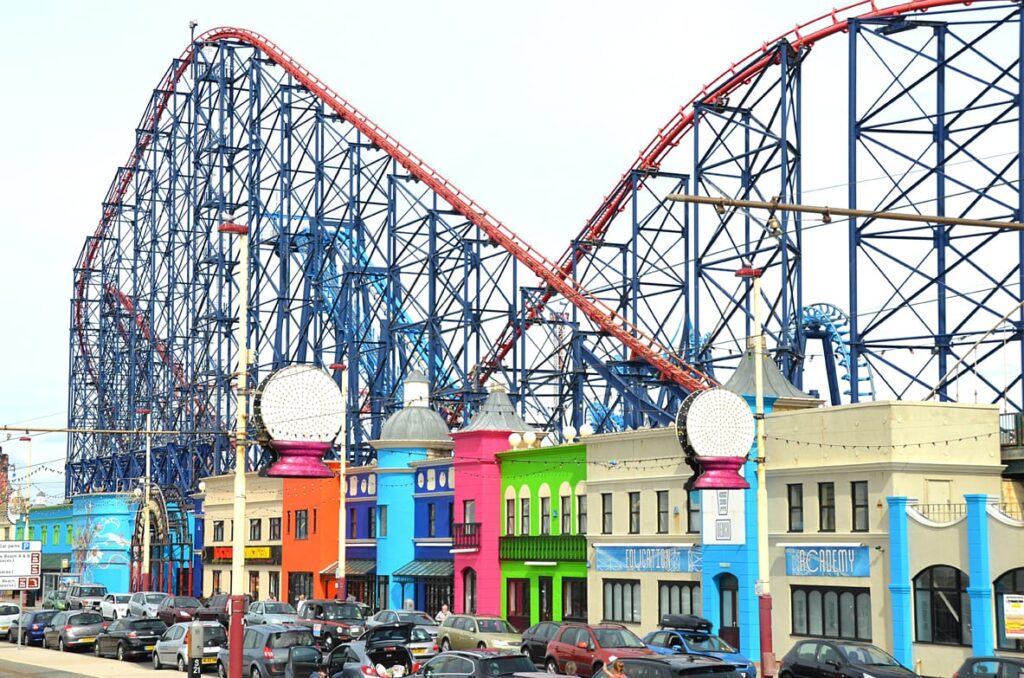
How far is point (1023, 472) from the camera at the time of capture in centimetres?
4091

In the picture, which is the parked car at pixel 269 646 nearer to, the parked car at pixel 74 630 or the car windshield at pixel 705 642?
the car windshield at pixel 705 642

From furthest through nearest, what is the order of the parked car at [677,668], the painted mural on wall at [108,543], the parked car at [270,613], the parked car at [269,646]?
1. the painted mural on wall at [108,543]
2. the parked car at [270,613]
3. the parked car at [269,646]
4. the parked car at [677,668]

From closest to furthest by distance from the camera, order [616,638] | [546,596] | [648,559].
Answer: [616,638], [648,559], [546,596]

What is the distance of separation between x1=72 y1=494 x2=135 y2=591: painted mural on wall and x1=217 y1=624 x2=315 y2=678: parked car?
64833mm

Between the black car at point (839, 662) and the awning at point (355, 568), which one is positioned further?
the awning at point (355, 568)

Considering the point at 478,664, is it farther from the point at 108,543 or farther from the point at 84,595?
the point at 108,543

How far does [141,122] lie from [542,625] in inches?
2711

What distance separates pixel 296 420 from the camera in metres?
30.8

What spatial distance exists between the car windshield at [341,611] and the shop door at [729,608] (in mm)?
11578

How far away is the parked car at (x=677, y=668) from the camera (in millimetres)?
25031

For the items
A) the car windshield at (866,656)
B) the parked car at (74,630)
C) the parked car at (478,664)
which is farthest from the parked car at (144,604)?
the car windshield at (866,656)

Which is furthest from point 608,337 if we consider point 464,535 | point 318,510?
point 318,510

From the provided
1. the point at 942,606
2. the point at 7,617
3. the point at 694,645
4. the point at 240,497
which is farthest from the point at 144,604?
the point at 942,606

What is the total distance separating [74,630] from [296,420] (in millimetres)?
26043
